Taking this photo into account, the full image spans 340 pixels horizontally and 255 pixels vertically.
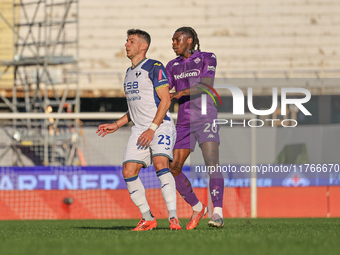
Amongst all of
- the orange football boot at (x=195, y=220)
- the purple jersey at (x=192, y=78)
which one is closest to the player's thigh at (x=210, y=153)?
the purple jersey at (x=192, y=78)

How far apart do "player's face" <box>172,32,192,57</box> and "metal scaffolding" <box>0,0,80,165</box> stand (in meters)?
8.68

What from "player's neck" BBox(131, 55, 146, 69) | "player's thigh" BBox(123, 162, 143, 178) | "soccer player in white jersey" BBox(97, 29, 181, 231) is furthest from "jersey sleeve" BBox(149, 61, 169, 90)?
"player's thigh" BBox(123, 162, 143, 178)

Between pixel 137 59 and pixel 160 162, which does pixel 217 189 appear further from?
pixel 137 59

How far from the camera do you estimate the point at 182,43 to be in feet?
18.8

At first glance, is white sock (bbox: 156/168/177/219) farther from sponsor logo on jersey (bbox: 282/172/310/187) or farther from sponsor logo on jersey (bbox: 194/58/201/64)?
sponsor logo on jersey (bbox: 282/172/310/187)

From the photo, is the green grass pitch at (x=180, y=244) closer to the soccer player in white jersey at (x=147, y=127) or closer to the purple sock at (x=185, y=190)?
the soccer player in white jersey at (x=147, y=127)

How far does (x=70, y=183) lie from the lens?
10203mm

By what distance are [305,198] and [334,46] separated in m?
10.8

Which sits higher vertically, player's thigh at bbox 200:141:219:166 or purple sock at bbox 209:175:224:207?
player's thigh at bbox 200:141:219:166

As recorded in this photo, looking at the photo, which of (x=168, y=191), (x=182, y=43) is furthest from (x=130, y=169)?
(x=182, y=43)

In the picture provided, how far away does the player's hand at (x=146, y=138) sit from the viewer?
5.02m

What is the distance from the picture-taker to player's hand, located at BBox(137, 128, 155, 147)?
5020 mm

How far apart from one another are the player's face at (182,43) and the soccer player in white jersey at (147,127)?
0.48 metres

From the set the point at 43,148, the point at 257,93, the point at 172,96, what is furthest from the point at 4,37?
the point at 172,96
